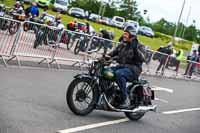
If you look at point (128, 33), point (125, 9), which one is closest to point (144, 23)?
point (125, 9)

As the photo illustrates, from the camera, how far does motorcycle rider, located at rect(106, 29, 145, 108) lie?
9125 mm

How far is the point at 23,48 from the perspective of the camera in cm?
1493

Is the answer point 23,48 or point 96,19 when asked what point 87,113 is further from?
point 96,19

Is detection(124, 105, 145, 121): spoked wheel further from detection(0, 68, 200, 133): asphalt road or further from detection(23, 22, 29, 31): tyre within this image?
detection(23, 22, 29, 31): tyre

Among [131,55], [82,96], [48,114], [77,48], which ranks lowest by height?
[48,114]

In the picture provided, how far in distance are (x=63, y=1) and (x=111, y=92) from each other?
5720cm

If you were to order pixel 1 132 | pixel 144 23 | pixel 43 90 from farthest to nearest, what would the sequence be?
pixel 144 23
pixel 43 90
pixel 1 132

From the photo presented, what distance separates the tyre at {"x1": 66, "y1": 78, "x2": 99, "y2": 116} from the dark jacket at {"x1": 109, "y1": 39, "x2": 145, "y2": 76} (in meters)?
0.86

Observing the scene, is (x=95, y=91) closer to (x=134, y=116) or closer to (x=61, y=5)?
(x=134, y=116)

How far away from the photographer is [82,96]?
8.86 metres

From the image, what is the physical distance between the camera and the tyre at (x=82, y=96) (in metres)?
8.77

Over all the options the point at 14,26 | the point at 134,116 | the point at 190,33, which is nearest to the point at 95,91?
the point at 134,116

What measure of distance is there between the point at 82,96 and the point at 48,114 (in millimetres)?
710

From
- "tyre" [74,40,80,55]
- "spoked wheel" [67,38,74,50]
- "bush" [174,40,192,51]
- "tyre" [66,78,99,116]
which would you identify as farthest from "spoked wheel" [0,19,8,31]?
"bush" [174,40,192,51]
